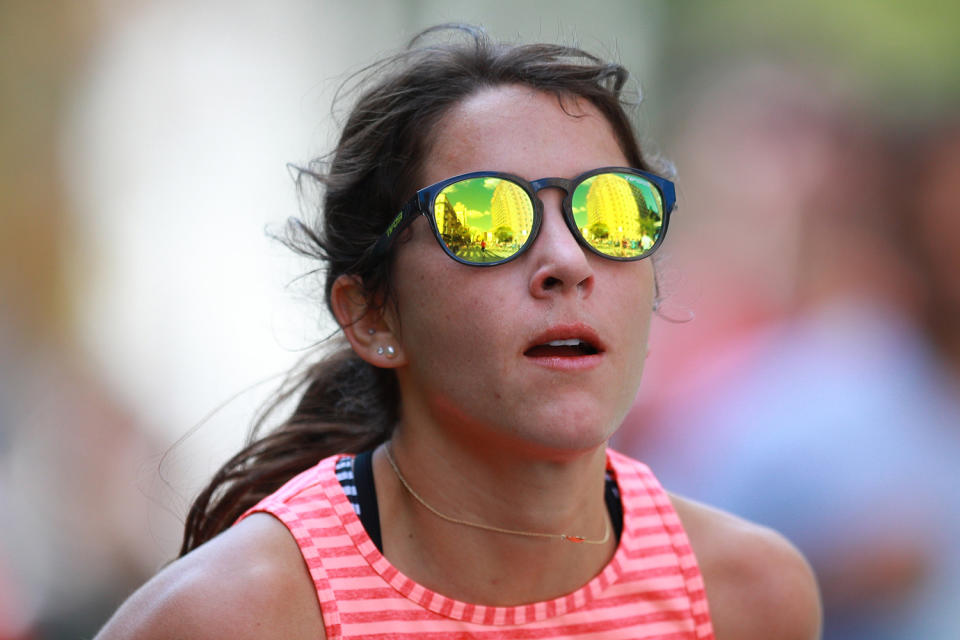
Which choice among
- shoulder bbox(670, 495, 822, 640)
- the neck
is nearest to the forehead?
the neck

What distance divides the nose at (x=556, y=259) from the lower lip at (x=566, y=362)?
11cm

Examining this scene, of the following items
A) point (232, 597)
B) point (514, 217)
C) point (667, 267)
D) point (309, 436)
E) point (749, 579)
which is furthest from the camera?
point (667, 267)

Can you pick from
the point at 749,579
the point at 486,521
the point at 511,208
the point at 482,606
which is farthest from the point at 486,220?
the point at 749,579

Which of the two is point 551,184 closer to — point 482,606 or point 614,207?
point 614,207

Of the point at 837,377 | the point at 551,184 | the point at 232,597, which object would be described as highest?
the point at 551,184

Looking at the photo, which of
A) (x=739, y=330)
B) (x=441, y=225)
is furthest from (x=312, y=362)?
(x=739, y=330)

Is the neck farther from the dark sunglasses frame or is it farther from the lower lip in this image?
the dark sunglasses frame

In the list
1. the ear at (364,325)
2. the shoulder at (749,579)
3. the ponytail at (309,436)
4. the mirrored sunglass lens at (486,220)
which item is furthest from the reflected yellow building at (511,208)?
the shoulder at (749,579)

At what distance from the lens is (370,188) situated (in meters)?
2.12

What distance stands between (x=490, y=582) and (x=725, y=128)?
11.1 feet

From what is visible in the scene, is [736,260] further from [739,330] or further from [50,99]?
[50,99]

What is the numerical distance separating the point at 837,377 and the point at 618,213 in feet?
8.41

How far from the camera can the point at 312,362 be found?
260cm

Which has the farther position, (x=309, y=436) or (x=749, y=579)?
(x=309, y=436)
